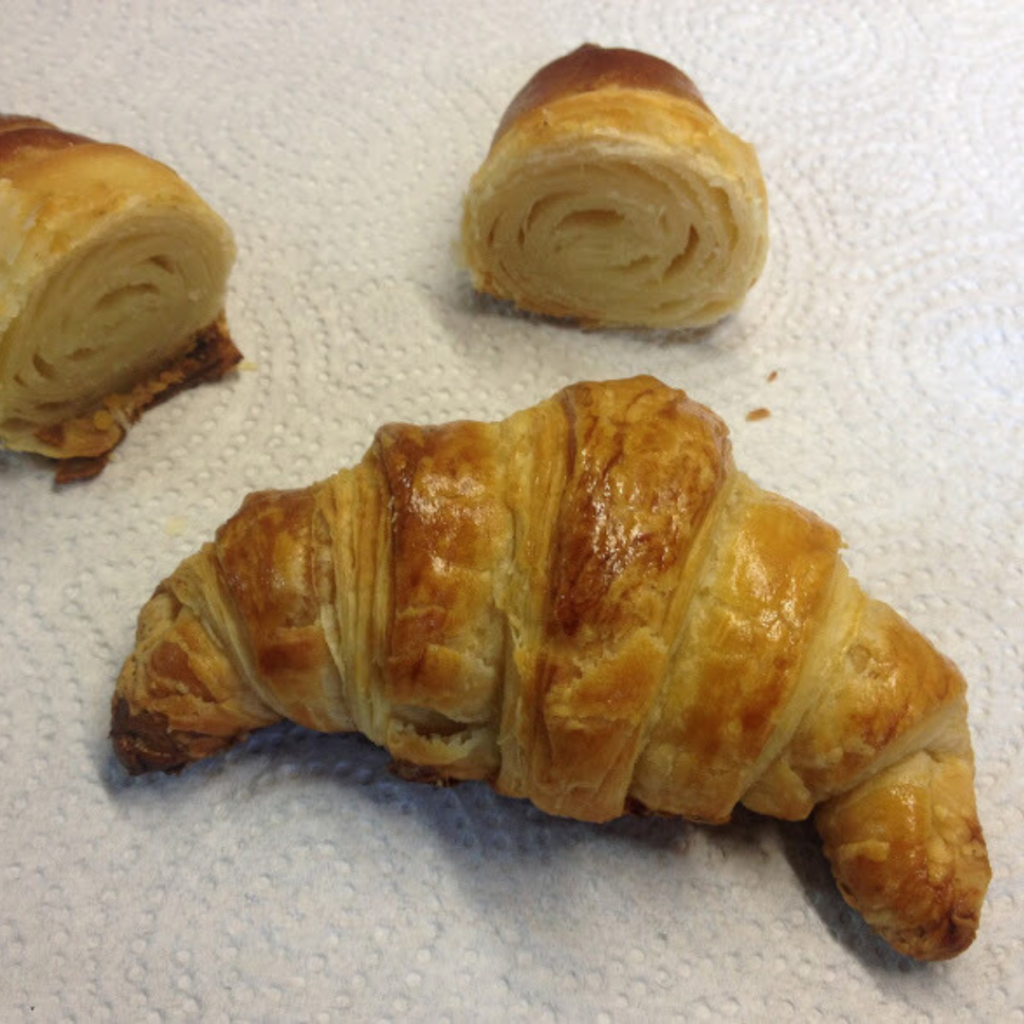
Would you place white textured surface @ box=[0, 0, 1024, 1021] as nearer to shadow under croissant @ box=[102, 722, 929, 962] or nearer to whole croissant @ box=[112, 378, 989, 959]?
shadow under croissant @ box=[102, 722, 929, 962]

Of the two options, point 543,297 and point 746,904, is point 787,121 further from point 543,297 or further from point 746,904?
point 746,904

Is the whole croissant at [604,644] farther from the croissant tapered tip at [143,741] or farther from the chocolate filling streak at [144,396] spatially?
the chocolate filling streak at [144,396]

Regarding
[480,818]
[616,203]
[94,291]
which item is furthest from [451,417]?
[480,818]

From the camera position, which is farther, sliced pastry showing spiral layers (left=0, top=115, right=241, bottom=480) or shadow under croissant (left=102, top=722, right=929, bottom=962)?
sliced pastry showing spiral layers (left=0, top=115, right=241, bottom=480)

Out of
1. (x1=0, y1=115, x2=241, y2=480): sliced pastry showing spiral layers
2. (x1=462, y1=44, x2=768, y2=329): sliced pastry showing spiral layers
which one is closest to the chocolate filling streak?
(x1=0, y1=115, x2=241, y2=480): sliced pastry showing spiral layers

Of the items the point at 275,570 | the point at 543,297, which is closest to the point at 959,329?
the point at 543,297

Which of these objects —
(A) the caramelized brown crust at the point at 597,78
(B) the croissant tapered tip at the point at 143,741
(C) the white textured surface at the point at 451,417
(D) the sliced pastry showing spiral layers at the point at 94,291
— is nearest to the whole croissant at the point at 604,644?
(B) the croissant tapered tip at the point at 143,741
